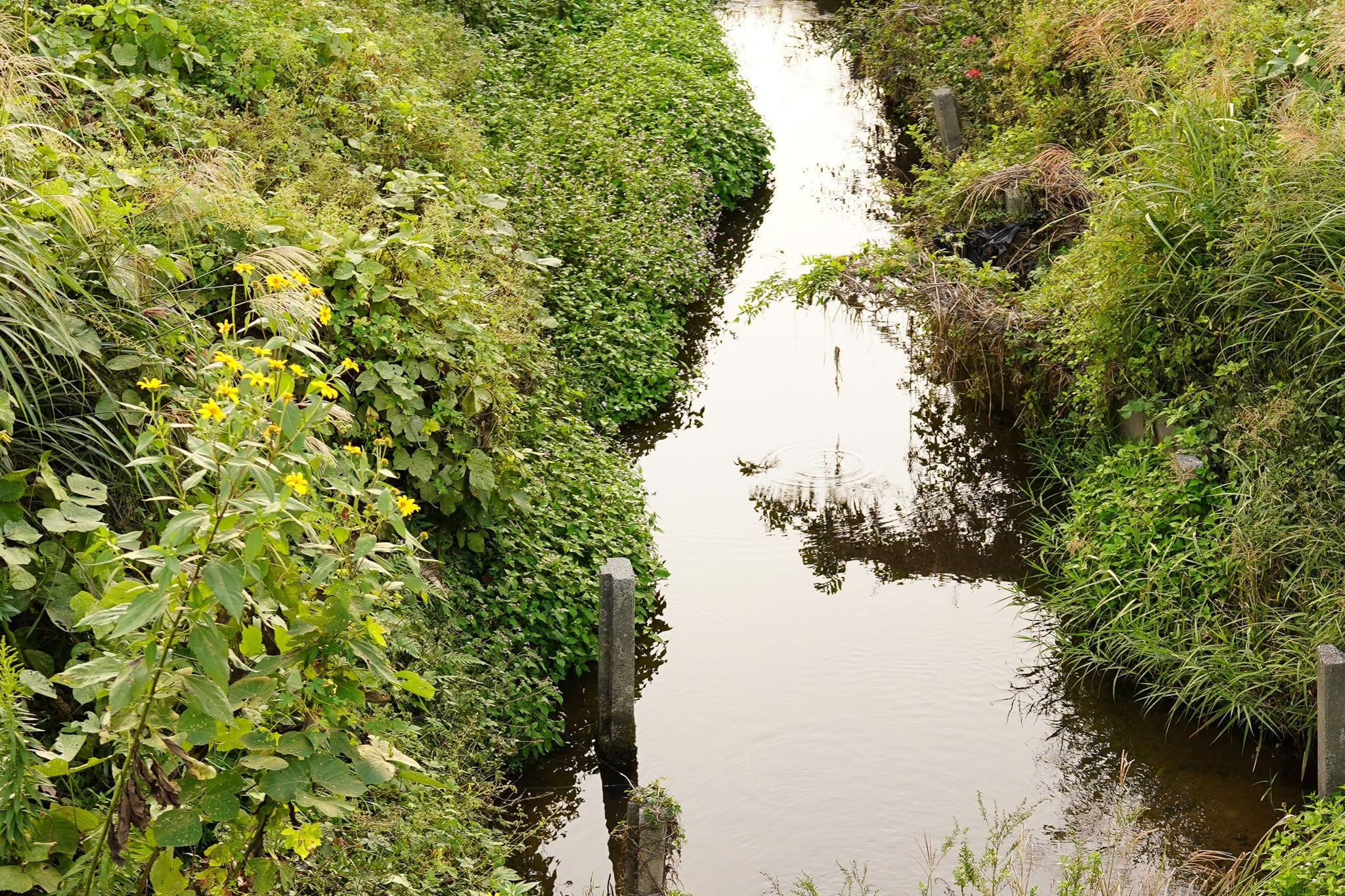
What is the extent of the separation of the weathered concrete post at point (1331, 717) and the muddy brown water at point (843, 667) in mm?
377

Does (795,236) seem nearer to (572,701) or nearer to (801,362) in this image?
(801,362)

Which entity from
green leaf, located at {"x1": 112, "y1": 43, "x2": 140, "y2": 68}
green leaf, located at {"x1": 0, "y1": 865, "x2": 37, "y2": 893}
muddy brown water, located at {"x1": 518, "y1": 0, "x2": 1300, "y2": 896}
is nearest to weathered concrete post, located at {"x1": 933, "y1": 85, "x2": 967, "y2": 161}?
muddy brown water, located at {"x1": 518, "y1": 0, "x2": 1300, "y2": 896}

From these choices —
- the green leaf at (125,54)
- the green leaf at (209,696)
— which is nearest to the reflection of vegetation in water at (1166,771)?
the green leaf at (209,696)

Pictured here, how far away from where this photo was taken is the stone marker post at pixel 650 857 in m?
4.75

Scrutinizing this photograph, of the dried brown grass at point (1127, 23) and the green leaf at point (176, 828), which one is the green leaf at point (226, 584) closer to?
the green leaf at point (176, 828)

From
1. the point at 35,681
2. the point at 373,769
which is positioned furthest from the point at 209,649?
the point at 35,681

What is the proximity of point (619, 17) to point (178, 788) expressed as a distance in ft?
40.2

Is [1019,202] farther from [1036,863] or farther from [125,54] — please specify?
[125,54]

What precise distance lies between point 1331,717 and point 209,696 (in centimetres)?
445

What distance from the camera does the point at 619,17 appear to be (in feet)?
44.3

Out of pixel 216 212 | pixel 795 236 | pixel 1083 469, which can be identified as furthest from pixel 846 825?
pixel 795 236

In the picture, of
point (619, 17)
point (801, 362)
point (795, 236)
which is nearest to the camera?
point (801, 362)

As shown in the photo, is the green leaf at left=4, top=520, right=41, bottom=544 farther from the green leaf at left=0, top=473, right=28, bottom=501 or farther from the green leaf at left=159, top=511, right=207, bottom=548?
the green leaf at left=159, top=511, right=207, bottom=548

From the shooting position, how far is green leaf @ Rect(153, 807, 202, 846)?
2.68m
